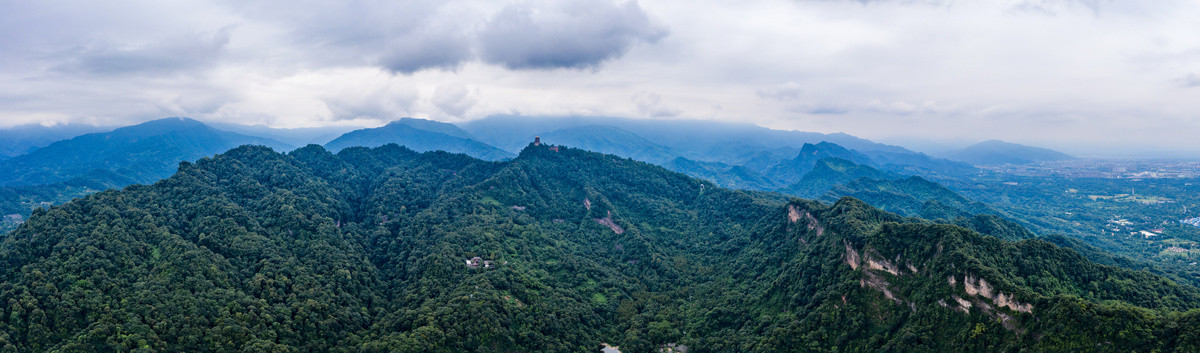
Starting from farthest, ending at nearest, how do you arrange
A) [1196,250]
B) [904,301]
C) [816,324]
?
[1196,250] < [816,324] < [904,301]

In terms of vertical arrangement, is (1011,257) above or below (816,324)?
above

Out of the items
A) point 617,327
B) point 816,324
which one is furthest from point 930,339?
point 617,327

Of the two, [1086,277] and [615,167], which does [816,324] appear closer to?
[1086,277]

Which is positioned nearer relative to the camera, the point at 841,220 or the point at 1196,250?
the point at 841,220

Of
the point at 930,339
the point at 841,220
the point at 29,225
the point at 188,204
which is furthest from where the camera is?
the point at 188,204

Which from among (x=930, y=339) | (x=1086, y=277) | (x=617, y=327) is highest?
(x=1086, y=277)

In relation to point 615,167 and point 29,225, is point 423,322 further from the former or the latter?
point 615,167

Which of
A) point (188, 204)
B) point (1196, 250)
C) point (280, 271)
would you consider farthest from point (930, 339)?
point (1196, 250)
